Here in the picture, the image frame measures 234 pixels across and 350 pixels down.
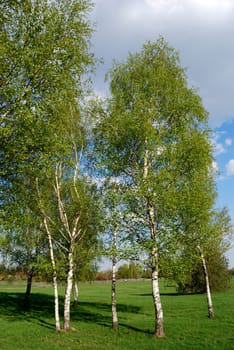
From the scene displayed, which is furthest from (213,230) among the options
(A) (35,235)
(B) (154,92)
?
(A) (35,235)

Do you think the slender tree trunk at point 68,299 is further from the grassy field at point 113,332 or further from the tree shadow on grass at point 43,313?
the tree shadow on grass at point 43,313

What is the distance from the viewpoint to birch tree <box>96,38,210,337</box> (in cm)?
2206

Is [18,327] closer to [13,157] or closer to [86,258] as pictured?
[86,258]

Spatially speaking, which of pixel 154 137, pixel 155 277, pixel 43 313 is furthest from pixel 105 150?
pixel 43 313

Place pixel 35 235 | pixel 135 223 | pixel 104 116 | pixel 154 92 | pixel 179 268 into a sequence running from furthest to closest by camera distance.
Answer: pixel 35 235 → pixel 104 116 → pixel 154 92 → pixel 135 223 → pixel 179 268

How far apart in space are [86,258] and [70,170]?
7795mm

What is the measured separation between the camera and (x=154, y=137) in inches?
904

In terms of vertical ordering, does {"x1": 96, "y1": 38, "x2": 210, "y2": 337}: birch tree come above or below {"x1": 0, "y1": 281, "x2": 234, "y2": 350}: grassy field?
above

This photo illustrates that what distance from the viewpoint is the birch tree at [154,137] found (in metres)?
22.1

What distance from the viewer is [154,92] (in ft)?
82.1

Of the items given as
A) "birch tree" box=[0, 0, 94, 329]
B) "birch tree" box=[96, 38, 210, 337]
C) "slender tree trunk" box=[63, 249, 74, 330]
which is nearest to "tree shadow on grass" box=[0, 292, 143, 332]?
"slender tree trunk" box=[63, 249, 74, 330]

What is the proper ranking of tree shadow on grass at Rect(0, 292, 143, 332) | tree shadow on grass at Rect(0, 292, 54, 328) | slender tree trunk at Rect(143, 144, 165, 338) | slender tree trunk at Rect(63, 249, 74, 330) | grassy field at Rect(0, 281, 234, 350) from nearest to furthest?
grassy field at Rect(0, 281, 234, 350) < slender tree trunk at Rect(143, 144, 165, 338) < slender tree trunk at Rect(63, 249, 74, 330) < tree shadow on grass at Rect(0, 292, 143, 332) < tree shadow on grass at Rect(0, 292, 54, 328)

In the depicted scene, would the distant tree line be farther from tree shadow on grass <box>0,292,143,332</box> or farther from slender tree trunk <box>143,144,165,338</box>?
tree shadow on grass <box>0,292,143,332</box>

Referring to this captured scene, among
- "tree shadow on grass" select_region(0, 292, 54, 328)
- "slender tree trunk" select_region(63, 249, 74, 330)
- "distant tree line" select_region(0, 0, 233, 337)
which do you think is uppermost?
"distant tree line" select_region(0, 0, 233, 337)
